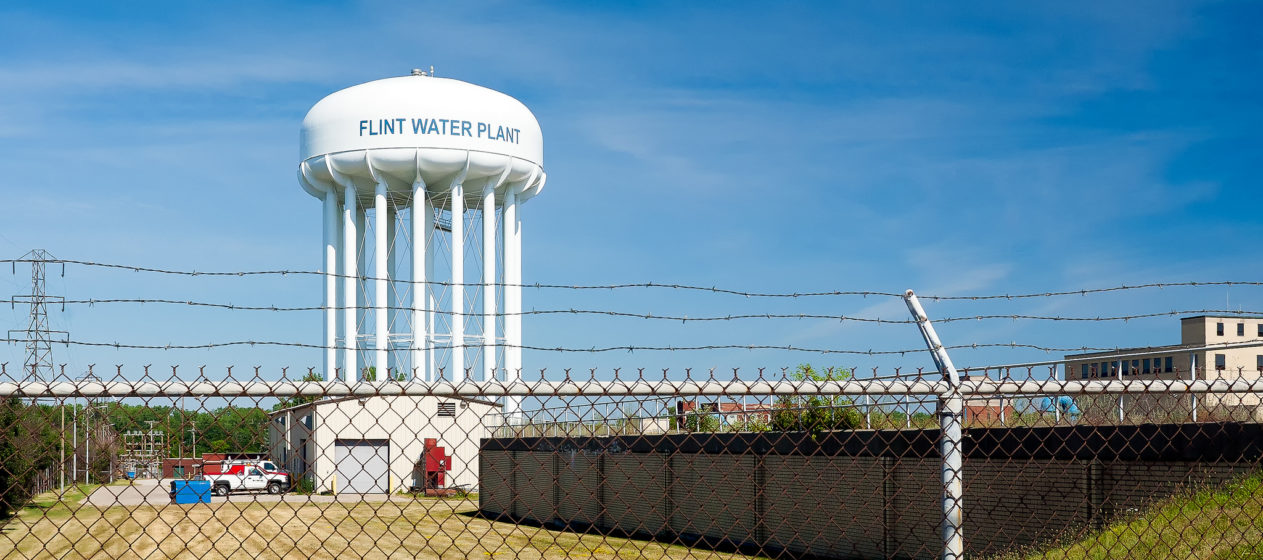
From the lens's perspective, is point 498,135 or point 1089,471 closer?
point 1089,471

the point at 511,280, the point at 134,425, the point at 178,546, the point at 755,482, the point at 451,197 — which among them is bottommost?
the point at 178,546

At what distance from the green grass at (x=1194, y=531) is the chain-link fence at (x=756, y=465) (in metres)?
0.04

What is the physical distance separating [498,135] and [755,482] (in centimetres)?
1610

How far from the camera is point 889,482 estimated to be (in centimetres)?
1511

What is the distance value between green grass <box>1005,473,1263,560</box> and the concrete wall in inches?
12.8

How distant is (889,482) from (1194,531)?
7.84 meters

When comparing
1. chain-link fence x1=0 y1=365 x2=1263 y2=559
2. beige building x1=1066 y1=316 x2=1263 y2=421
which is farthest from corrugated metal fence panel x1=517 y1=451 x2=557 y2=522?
beige building x1=1066 y1=316 x2=1263 y2=421

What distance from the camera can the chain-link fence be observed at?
16.0 feet

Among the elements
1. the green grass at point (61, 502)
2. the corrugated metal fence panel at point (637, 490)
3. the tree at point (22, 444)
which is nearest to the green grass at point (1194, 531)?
the green grass at point (61, 502)

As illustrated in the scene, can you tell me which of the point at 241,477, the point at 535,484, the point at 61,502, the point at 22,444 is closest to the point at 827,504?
the point at 241,477

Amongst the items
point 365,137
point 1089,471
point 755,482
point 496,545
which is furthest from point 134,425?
point 365,137

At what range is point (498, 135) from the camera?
102ft

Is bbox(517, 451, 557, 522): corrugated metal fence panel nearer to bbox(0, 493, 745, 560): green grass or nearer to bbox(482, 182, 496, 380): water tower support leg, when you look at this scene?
bbox(0, 493, 745, 560): green grass

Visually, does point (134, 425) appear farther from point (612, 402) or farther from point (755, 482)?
point (755, 482)
